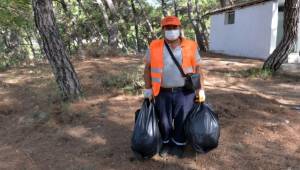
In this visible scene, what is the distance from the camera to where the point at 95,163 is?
4574mm

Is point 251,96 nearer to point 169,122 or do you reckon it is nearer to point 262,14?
point 169,122

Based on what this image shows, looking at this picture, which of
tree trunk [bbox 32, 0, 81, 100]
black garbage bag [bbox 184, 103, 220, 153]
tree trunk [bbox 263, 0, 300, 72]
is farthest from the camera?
tree trunk [bbox 263, 0, 300, 72]

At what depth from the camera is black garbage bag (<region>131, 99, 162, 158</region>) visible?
415cm

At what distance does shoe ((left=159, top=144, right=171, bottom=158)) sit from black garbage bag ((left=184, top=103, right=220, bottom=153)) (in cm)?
41

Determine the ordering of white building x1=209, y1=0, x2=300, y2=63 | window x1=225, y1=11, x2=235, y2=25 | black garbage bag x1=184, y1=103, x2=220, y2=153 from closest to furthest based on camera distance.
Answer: black garbage bag x1=184, y1=103, x2=220, y2=153 → white building x1=209, y1=0, x2=300, y2=63 → window x1=225, y1=11, x2=235, y2=25

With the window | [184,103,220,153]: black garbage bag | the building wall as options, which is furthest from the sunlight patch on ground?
the window

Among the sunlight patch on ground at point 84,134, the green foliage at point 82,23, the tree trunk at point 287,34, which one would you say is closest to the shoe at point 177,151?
the sunlight patch on ground at point 84,134

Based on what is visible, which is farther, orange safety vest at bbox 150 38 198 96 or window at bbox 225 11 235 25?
window at bbox 225 11 235 25

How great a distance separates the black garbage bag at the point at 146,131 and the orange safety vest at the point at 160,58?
247 mm

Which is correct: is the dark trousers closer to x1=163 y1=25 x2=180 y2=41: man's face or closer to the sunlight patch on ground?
x1=163 y1=25 x2=180 y2=41: man's face

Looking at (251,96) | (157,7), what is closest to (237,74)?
(251,96)

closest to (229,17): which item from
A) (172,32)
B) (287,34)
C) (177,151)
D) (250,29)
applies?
(250,29)

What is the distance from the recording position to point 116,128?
558 centimetres

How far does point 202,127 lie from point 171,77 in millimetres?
663
